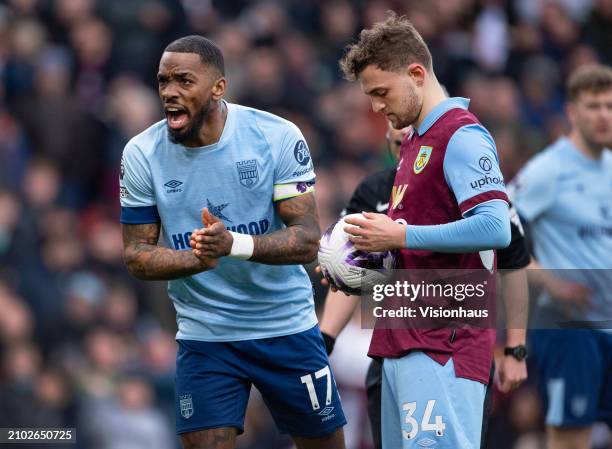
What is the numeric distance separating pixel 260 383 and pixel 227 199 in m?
0.96

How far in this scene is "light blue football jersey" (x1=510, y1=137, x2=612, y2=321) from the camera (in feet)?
27.8

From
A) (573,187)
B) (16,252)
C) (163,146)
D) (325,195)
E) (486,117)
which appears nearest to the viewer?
(163,146)

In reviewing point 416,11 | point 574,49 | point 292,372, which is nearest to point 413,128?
point 292,372

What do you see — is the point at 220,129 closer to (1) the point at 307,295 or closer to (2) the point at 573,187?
(1) the point at 307,295

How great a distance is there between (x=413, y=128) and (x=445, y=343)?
1.02 m

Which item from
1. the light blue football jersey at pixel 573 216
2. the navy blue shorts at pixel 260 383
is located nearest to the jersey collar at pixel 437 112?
the navy blue shorts at pixel 260 383

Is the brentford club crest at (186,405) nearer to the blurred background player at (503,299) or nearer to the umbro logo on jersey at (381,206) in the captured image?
the blurred background player at (503,299)

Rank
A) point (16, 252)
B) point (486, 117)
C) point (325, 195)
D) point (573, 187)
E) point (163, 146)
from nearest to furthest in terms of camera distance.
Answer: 1. point (163, 146)
2. point (573, 187)
3. point (16, 252)
4. point (325, 195)
5. point (486, 117)

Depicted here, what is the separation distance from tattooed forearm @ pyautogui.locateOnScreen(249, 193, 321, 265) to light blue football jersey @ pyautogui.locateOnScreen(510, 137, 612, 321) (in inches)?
97.0

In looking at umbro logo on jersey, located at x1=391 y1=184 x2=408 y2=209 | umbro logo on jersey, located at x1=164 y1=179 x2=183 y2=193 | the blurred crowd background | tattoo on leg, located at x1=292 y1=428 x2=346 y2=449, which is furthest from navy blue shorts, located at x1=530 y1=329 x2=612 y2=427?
umbro logo on jersey, located at x1=164 y1=179 x2=183 y2=193

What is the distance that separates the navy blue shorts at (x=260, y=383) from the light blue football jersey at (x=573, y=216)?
2445mm

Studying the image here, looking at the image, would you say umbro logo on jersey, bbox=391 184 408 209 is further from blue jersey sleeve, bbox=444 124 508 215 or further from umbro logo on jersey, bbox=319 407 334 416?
umbro logo on jersey, bbox=319 407 334 416

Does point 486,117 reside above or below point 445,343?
above

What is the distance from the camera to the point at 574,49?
17000mm
